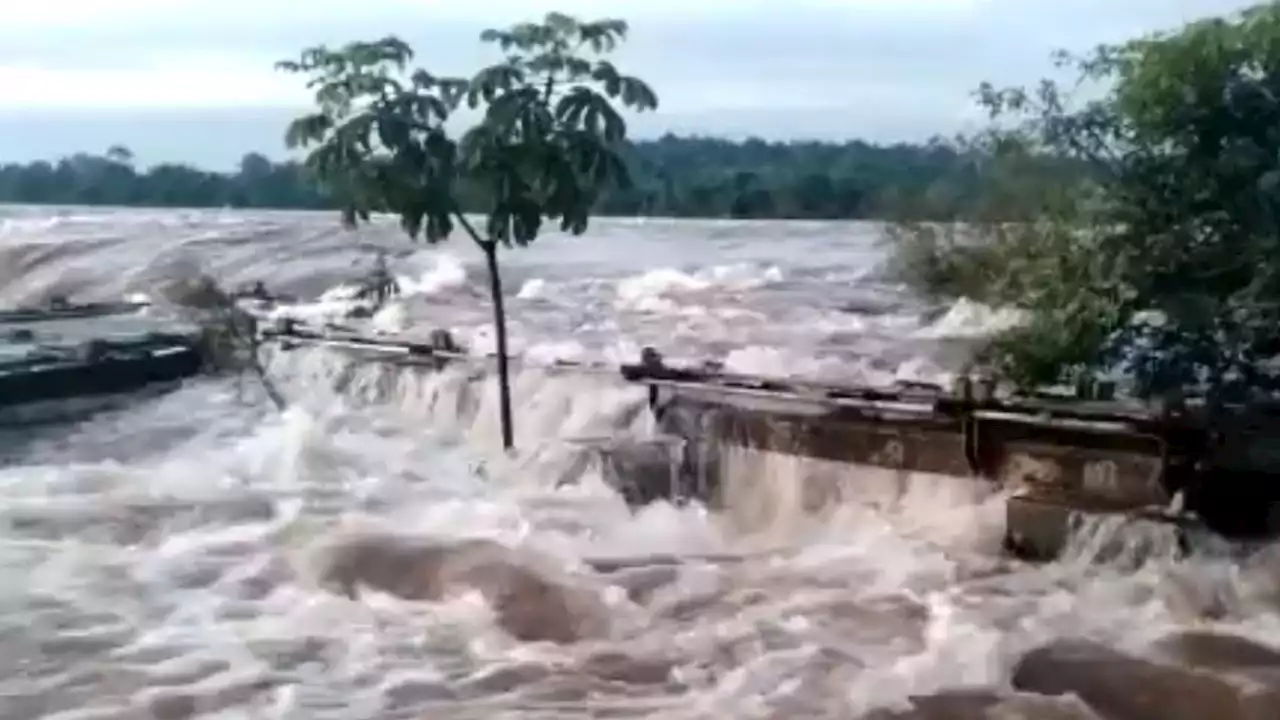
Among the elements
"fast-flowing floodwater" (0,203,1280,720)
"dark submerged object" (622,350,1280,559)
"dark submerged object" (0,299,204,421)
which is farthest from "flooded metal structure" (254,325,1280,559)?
"dark submerged object" (0,299,204,421)

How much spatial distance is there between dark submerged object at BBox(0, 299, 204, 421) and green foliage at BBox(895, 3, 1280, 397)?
19.0 feet

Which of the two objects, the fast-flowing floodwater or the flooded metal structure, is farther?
the flooded metal structure

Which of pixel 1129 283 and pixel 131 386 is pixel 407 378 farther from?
pixel 1129 283

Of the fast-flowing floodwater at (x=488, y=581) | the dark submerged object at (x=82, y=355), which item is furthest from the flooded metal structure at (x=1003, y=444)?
the dark submerged object at (x=82, y=355)

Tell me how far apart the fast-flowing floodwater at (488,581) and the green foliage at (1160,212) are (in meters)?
0.72

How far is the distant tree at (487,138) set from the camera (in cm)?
654

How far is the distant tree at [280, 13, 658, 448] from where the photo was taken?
21.5 ft

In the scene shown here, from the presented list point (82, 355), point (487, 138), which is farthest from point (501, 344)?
point (82, 355)

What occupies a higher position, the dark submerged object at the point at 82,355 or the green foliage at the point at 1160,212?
the green foliage at the point at 1160,212

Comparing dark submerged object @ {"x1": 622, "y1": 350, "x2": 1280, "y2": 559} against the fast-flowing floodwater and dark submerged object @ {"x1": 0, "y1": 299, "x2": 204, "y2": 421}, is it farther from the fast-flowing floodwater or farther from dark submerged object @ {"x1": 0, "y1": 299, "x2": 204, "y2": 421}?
dark submerged object @ {"x1": 0, "y1": 299, "x2": 204, "y2": 421}

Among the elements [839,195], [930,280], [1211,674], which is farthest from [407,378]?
[1211,674]

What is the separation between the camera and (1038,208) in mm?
6090

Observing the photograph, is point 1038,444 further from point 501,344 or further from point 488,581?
point 501,344

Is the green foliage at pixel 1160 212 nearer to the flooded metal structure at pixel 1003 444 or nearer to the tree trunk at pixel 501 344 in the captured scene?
the flooded metal structure at pixel 1003 444
